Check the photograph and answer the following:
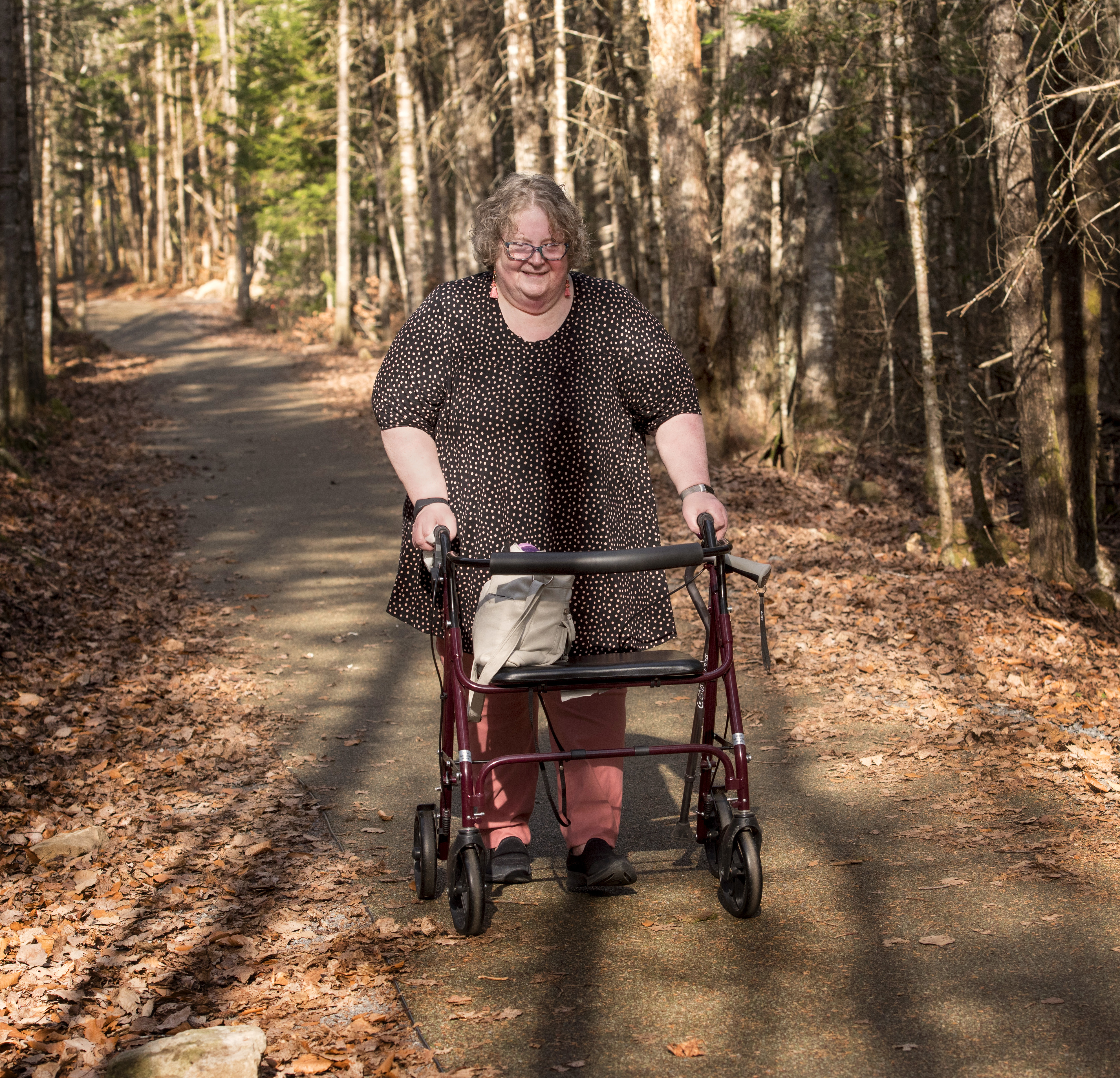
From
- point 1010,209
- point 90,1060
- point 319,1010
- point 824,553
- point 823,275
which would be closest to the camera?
point 90,1060

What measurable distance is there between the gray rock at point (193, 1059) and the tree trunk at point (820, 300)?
14.1m

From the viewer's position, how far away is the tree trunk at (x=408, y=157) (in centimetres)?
2691

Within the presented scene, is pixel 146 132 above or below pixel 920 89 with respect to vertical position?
above

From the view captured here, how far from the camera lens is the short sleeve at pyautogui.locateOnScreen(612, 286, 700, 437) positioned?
3998mm

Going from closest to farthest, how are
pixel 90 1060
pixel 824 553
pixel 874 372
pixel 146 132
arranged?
1. pixel 90 1060
2. pixel 824 553
3. pixel 874 372
4. pixel 146 132

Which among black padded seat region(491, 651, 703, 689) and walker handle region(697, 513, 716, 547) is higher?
walker handle region(697, 513, 716, 547)

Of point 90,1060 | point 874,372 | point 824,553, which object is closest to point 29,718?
point 90,1060

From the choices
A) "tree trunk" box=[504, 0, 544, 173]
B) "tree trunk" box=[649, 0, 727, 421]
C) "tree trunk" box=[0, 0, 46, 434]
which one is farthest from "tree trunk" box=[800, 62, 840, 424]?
"tree trunk" box=[0, 0, 46, 434]

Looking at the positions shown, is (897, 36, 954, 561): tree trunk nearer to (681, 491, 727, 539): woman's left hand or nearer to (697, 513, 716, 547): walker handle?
(681, 491, 727, 539): woman's left hand

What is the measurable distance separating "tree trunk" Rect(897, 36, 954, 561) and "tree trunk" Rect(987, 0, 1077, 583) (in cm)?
64

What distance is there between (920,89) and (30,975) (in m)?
10.1

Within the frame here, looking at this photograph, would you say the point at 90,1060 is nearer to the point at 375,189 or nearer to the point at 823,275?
the point at 823,275

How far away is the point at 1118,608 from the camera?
369 inches

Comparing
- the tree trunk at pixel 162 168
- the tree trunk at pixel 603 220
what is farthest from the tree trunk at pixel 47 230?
the tree trunk at pixel 162 168
